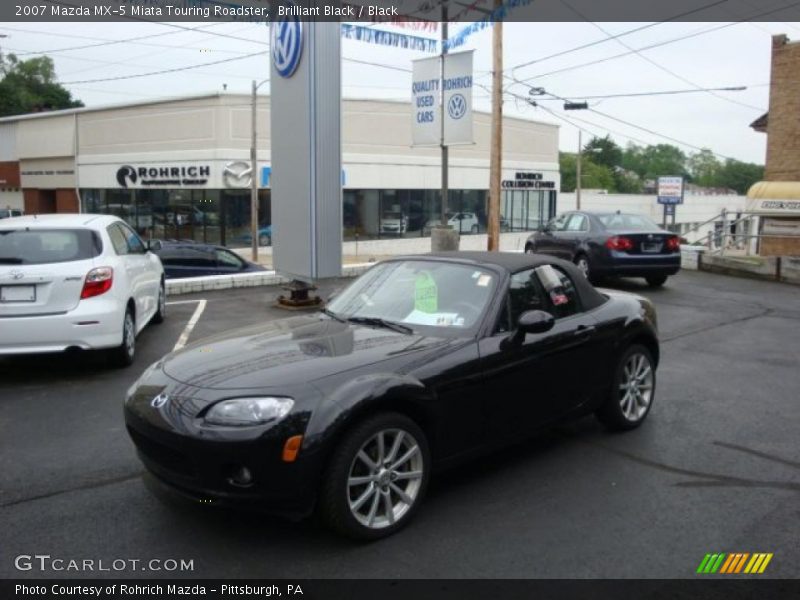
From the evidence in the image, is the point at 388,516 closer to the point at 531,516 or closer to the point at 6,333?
the point at 531,516

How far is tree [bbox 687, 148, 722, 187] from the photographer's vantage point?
155750 mm

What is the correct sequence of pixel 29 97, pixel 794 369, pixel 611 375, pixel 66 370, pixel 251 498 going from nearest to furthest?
1. pixel 251 498
2. pixel 611 375
3. pixel 66 370
4. pixel 794 369
5. pixel 29 97

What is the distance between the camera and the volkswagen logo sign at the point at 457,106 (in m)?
15.2

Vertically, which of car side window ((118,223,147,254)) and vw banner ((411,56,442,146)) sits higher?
vw banner ((411,56,442,146))

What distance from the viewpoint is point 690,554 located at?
12.3 ft

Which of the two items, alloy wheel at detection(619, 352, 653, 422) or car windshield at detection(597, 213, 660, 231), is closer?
alloy wheel at detection(619, 352, 653, 422)

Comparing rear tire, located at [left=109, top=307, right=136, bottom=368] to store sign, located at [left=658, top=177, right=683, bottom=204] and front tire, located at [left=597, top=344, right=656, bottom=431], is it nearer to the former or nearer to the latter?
front tire, located at [left=597, top=344, right=656, bottom=431]

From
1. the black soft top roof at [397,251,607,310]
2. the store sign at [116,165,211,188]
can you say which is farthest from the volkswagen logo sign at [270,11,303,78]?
the store sign at [116,165,211,188]

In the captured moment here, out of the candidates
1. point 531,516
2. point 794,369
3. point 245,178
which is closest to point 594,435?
point 531,516

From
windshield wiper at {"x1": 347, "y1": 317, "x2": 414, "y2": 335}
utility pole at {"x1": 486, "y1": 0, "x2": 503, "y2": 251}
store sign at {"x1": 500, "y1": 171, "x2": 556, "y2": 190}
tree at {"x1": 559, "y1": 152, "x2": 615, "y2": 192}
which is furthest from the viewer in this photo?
tree at {"x1": 559, "y1": 152, "x2": 615, "y2": 192}

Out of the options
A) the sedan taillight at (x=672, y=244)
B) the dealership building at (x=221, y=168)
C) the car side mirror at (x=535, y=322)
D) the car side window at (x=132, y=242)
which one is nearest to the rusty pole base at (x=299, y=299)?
the car side window at (x=132, y=242)

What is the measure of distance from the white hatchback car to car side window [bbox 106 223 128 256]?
0.21 ft

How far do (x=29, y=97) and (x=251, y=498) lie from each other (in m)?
84.4

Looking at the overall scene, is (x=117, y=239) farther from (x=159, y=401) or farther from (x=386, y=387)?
(x=386, y=387)
